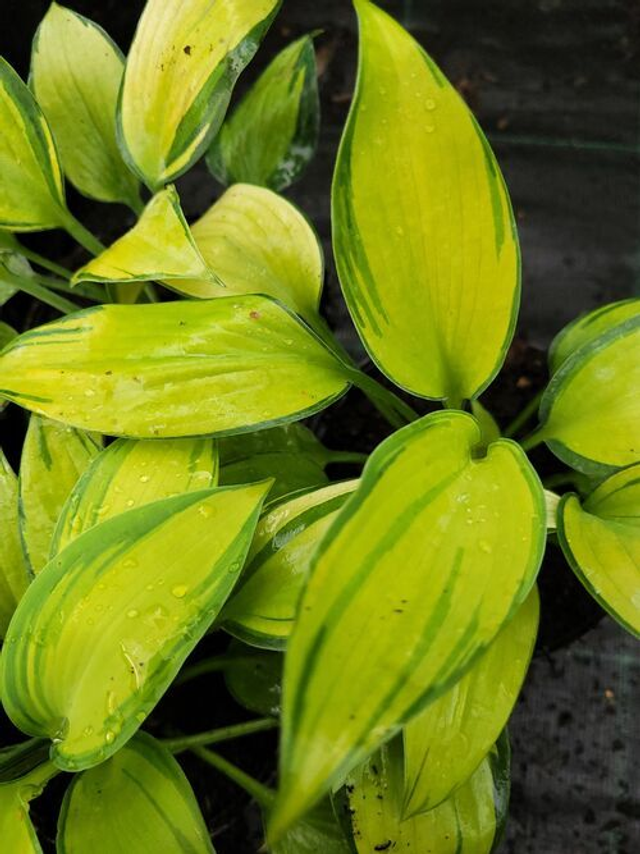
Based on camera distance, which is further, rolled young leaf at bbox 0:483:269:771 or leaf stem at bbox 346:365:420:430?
leaf stem at bbox 346:365:420:430

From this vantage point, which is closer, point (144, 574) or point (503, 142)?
point (144, 574)

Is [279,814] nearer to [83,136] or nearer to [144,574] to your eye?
[144,574]

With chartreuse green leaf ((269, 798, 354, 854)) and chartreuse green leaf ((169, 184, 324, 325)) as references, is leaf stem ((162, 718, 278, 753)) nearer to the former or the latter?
chartreuse green leaf ((269, 798, 354, 854))

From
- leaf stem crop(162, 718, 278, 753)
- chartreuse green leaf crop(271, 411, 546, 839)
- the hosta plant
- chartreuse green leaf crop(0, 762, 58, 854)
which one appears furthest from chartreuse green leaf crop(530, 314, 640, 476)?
chartreuse green leaf crop(0, 762, 58, 854)

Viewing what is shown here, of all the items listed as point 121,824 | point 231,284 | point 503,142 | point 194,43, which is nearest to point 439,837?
point 121,824

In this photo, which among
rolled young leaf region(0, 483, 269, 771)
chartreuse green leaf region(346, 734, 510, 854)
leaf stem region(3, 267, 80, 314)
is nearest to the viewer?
rolled young leaf region(0, 483, 269, 771)

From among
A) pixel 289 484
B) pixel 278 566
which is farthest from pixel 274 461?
pixel 278 566

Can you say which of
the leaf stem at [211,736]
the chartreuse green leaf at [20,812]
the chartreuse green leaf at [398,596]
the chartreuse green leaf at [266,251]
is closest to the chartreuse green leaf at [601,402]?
the chartreuse green leaf at [398,596]

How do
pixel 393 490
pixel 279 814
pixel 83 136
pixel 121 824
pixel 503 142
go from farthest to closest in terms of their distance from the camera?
pixel 503 142 < pixel 83 136 < pixel 121 824 < pixel 393 490 < pixel 279 814
